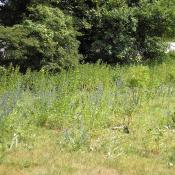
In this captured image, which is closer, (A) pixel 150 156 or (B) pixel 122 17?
(A) pixel 150 156

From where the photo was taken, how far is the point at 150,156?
7.66 meters

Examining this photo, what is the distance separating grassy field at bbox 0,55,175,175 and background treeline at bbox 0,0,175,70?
8.10 ft

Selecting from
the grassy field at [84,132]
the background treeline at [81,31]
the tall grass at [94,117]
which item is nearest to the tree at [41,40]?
the background treeline at [81,31]

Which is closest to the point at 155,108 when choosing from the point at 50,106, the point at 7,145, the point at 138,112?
the point at 138,112

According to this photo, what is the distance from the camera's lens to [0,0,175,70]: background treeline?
14539 millimetres

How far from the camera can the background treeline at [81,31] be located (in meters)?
14.5

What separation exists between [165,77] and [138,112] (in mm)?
5367

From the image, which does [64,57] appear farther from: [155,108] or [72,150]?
[72,150]

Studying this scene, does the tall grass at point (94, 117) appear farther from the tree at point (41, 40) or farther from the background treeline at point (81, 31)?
the background treeline at point (81, 31)

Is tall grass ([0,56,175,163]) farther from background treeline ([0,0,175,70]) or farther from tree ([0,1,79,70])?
background treeline ([0,0,175,70])

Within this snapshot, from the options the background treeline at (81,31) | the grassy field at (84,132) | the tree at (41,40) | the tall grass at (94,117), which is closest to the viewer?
the grassy field at (84,132)

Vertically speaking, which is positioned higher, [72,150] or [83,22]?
[83,22]

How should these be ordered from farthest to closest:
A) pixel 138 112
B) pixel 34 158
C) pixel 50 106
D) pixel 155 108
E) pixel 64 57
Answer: pixel 64 57 → pixel 155 108 → pixel 138 112 → pixel 50 106 → pixel 34 158

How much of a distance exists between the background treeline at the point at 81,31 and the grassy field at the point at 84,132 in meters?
2.47
